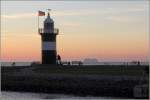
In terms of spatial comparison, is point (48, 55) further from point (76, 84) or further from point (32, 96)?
point (32, 96)

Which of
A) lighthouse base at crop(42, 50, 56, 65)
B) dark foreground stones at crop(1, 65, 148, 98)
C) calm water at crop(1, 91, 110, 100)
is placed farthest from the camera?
lighthouse base at crop(42, 50, 56, 65)

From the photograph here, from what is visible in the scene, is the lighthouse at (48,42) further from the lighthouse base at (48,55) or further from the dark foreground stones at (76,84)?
the dark foreground stones at (76,84)

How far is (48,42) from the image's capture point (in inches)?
1969

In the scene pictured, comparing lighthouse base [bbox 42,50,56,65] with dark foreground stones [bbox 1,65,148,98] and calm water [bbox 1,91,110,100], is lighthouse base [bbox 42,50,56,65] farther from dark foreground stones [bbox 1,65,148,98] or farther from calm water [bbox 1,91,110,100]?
calm water [bbox 1,91,110,100]

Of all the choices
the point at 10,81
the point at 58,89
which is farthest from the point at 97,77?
the point at 10,81

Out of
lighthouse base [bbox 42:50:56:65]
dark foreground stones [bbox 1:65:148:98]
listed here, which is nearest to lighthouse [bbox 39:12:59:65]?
lighthouse base [bbox 42:50:56:65]

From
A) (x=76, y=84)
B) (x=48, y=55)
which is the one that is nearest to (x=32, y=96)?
(x=76, y=84)

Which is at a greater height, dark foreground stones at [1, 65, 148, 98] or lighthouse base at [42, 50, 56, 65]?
lighthouse base at [42, 50, 56, 65]

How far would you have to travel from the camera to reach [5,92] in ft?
130

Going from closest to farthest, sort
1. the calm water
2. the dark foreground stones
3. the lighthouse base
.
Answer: the calm water
the dark foreground stones
the lighthouse base

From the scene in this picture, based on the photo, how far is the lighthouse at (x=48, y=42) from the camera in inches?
1954

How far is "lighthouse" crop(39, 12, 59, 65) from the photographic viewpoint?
49625 mm

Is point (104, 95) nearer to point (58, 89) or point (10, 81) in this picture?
point (58, 89)

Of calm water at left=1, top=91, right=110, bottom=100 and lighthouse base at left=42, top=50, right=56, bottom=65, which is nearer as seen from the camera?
calm water at left=1, top=91, right=110, bottom=100
